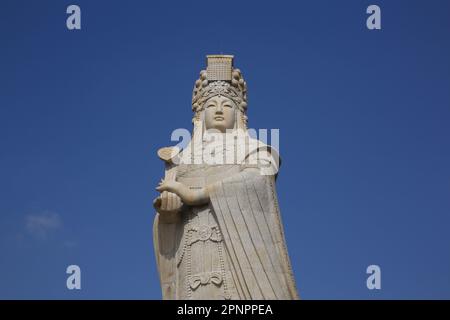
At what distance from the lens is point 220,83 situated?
712 inches

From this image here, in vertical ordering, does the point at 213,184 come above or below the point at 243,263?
above

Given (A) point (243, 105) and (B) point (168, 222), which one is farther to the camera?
(A) point (243, 105)

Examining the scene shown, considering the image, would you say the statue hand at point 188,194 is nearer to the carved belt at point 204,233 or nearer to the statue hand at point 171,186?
the statue hand at point 171,186

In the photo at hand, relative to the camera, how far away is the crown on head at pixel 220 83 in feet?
59.3

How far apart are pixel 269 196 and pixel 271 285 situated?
1500 mm

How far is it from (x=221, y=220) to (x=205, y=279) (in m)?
0.92

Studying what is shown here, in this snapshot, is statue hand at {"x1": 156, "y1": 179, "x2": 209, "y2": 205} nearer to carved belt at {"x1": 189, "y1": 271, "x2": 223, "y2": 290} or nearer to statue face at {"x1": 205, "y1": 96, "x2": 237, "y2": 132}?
carved belt at {"x1": 189, "y1": 271, "x2": 223, "y2": 290}

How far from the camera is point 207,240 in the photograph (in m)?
16.5

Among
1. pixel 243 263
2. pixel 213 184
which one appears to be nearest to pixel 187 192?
pixel 213 184

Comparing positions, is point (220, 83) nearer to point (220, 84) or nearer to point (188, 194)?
point (220, 84)

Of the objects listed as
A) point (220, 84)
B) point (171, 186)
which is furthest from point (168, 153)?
point (220, 84)
